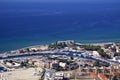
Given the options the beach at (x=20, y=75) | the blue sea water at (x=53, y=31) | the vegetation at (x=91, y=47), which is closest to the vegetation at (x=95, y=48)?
the vegetation at (x=91, y=47)

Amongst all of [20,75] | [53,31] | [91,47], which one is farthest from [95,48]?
[53,31]

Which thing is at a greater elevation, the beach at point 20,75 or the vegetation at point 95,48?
the vegetation at point 95,48

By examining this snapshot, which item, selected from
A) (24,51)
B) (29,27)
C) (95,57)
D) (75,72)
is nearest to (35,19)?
(29,27)

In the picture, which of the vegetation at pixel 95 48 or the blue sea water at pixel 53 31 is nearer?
the vegetation at pixel 95 48

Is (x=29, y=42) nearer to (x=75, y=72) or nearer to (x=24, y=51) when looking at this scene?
(x=24, y=51)

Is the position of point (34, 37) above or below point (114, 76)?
above

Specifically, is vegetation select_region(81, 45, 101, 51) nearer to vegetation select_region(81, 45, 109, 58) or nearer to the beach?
vegetation select_region(81, 45, 109, 58)

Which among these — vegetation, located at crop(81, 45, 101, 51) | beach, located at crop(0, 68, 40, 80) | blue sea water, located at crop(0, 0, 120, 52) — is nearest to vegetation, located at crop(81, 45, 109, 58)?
vegetation, located at crop(81, 45, 101, 51)

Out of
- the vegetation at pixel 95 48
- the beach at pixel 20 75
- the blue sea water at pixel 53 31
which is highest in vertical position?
the blue sea water at pixel 53 31

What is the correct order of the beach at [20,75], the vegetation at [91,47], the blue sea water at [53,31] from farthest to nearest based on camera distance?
the blue sea water at [53,31], the vegetation at [91,47], the beach at [20,75]

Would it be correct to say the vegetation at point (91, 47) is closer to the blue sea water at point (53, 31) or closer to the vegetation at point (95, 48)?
the vegetation at point (95, 48)

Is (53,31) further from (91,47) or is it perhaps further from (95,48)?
(95,48)
